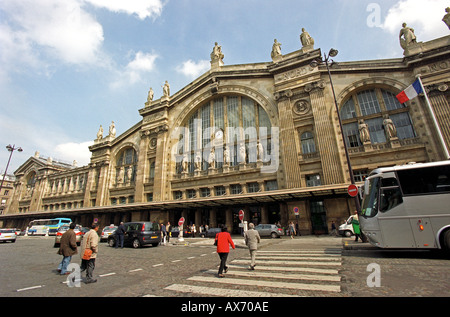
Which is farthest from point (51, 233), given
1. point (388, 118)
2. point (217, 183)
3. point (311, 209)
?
point (388, 118)

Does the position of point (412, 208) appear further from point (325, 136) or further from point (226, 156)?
point (226, 156)

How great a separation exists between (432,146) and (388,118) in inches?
165

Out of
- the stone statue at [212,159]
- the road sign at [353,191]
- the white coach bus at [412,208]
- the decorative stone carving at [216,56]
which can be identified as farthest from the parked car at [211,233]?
the decorative stone carving at [216,56]

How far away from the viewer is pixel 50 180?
159 ft

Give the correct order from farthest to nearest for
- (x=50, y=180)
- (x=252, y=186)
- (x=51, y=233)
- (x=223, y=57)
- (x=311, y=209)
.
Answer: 1. (x=50, y=180)
2. (x=223, y=57)
3. (x=51, y=233)
4. (x=252, y=186)
5. (x=311, y=209)

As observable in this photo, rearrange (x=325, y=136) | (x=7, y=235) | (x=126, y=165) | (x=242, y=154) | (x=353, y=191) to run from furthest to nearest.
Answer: (x=126, y=165) < (x=242, y=154) < (x=325, y=136) < (x=7, y=235) < (x=353, y=191)

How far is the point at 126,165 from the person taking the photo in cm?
3738

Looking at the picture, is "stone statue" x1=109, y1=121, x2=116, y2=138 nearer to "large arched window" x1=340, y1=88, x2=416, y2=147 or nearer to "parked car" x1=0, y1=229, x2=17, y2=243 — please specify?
"parked car" x1=0, y1=229, x2=17, y2=243

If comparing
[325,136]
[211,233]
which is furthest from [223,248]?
[325,136]

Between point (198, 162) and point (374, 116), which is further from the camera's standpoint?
point (198, 162)

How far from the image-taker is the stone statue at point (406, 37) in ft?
71.7

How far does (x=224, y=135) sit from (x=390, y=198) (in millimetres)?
21974

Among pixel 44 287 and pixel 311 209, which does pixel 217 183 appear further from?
pixel 44 287

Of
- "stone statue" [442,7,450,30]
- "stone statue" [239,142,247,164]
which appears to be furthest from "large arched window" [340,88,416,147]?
"stone statue" [239,142,247,164]
